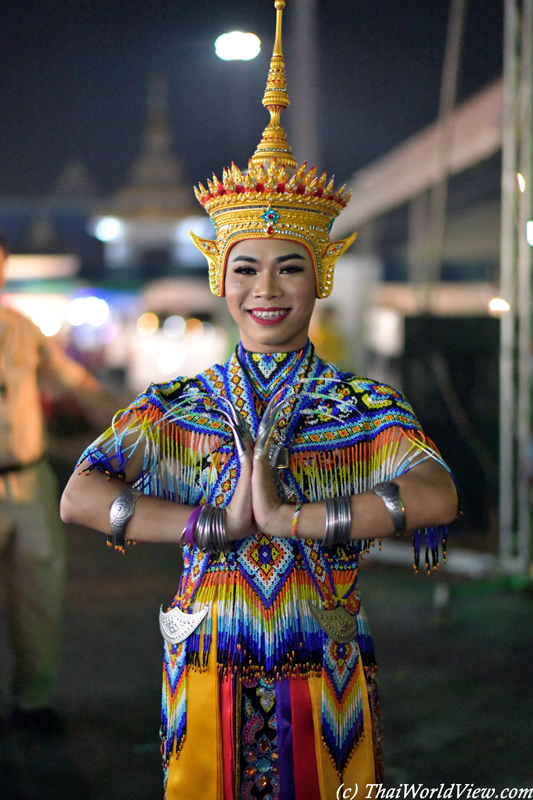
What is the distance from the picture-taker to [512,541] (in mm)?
4863

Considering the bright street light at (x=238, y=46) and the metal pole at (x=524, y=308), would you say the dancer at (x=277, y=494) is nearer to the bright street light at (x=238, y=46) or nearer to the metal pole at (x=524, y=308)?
the bright street light at (x=238, y=46)

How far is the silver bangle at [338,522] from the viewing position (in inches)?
56.8

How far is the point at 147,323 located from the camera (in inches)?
521

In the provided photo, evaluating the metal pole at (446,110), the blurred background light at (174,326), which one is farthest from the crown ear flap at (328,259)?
the blurred background light at (174,326)

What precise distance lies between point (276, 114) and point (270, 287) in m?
0.40

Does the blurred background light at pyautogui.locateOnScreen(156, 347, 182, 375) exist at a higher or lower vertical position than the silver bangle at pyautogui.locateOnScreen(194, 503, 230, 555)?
higher

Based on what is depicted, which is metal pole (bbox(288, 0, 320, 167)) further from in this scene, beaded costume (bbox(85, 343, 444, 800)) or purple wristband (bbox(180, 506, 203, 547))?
purple wristband (bbox(180, 506, 203, 547))

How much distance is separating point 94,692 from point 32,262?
9.39 meters

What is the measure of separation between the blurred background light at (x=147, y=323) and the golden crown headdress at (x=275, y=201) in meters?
10.9

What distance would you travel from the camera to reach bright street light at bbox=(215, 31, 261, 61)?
8.35 ft

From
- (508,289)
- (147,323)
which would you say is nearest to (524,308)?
(508,289)

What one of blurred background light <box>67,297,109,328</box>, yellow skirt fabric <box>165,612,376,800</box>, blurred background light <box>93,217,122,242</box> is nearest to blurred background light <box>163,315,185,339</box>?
blurred background light <box>67,297,109,328</box>

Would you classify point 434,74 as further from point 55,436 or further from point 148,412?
point 55,436

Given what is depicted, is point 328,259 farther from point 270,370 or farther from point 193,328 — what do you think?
point 193,328
